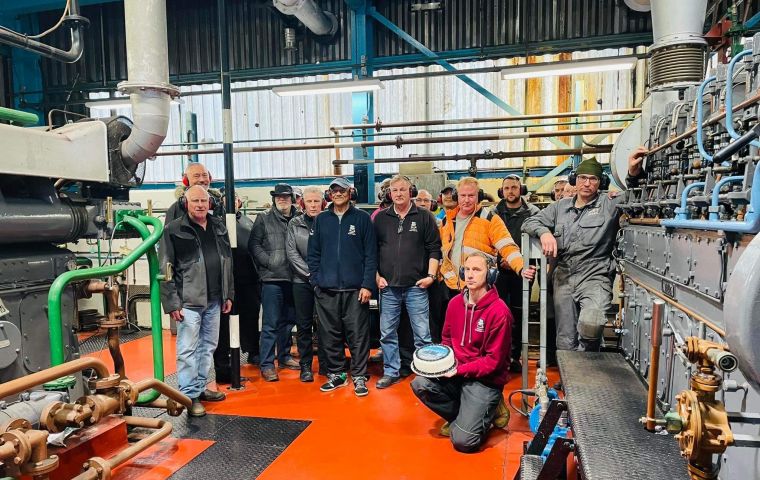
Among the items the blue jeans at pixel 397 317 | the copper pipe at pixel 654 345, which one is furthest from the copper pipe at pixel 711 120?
the blue jeans at pixel 397 317

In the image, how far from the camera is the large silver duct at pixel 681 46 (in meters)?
3.16

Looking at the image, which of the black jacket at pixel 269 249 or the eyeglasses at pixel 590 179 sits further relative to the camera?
the black jacket at pixel 269 249

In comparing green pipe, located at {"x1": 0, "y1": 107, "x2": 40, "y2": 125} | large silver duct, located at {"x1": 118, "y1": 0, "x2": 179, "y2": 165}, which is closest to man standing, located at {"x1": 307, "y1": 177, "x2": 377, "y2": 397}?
large silver duct, located at {"x1": 118, "y1": 0, "x2": 179, "y2": 165}

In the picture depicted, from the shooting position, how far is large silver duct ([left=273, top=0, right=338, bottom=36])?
263 inches

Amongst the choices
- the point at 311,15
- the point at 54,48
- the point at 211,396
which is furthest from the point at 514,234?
the point at 311,15

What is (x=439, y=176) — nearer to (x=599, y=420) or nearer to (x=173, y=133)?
(x=599, y=420)

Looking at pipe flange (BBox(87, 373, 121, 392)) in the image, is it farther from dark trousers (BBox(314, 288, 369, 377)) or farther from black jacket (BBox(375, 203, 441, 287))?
black jacket (BBox(375, 203, 441, 287))

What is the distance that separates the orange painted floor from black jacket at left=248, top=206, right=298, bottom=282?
98 centimetres

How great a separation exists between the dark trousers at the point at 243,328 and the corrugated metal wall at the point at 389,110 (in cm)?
395

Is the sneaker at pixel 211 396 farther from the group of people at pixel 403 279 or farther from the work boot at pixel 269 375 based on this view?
the work boot at pixel 269 375

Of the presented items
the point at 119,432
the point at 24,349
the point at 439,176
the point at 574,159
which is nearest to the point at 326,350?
the point at 119,432

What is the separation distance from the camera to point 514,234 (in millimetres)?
4656

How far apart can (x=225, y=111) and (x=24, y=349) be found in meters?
2.26

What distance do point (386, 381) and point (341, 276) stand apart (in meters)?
0.98
